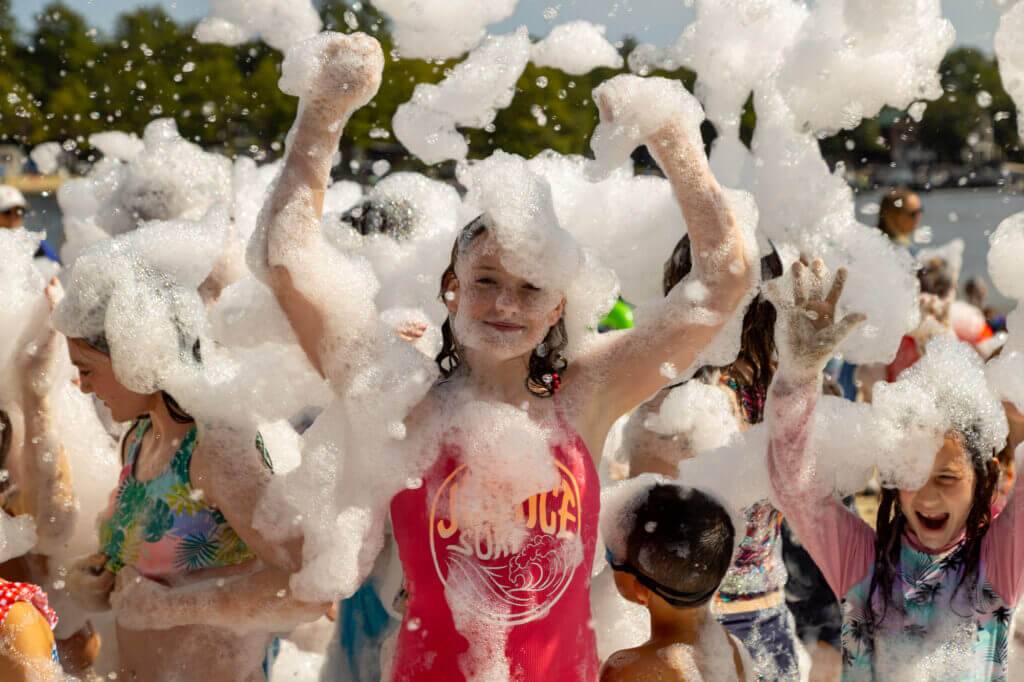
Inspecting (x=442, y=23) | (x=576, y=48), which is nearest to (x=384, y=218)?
(x=442, y=23)

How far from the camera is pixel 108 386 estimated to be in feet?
6.59

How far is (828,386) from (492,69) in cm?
127

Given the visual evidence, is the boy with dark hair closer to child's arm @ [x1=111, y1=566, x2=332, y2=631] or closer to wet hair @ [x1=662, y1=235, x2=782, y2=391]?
wet hair @ [x1=662, y1=235, x2=782, y2=391]

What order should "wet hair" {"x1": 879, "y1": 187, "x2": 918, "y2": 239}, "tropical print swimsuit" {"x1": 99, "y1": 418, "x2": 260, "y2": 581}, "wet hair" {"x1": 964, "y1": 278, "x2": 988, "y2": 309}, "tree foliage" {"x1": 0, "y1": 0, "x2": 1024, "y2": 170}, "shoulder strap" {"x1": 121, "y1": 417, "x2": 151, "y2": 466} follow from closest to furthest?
"tropical print swimsuit" {"x1": 99, "y1": 418, "x2": 260, "y2": 581} → "shoulder strap" {"x1": 121, "y1": 417, "x2": 151, "y2": 466} → "wet hair" {"x1": 879, "y1": 187, "x2": 918, "y2": 239} → "wet hair" {"x1": 964, "y1": 278, "x2": 988, "y2": 309} → "tree foliage" {"x1": 0, "y1": 0, "x2": 1024, "y2": 170}

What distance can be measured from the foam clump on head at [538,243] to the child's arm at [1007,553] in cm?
82

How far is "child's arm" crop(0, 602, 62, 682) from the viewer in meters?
1.79

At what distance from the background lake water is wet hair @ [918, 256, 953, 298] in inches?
63.5

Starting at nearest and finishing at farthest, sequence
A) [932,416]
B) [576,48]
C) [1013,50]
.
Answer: [932,416] < [1013,50] < [576,48]

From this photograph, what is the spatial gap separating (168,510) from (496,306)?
2.38 ft

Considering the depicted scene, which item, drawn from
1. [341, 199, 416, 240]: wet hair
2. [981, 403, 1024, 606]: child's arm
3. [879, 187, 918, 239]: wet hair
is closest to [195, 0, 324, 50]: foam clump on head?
[341, 199, 416, 240]: wet hair

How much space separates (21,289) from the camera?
251 centimetres

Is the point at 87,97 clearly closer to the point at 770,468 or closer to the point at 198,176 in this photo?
the point at 198,176

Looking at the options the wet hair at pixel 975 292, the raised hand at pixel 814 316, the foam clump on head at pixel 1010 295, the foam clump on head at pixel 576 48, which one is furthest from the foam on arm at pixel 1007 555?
the wet hair at pixel 975 292

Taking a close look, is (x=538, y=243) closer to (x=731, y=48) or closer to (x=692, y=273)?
(x=692, y=273)
